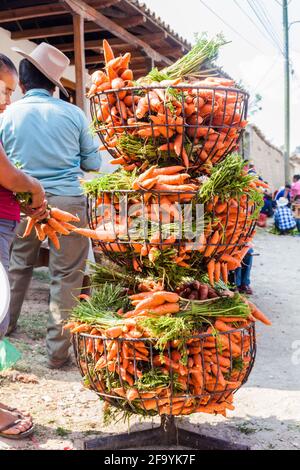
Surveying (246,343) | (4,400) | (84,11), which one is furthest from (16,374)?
(84,11)

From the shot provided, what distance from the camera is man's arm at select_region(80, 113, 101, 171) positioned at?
3.81 m

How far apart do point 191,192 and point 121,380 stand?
0.82m

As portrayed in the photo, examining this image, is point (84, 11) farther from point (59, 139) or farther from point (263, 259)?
point (263, 259)

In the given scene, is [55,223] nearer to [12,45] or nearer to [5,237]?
[5,237]

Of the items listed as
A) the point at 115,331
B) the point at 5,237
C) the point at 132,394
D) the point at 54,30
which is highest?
the point at 54,30

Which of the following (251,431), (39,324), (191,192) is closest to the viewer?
(191,192)

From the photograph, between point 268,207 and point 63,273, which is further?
point 268,207

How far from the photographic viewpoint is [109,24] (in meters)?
7.15

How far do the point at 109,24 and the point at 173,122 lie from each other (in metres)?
5.35

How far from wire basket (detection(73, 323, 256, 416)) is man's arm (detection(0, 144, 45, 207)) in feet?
2.20

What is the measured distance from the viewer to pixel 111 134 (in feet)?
8.17

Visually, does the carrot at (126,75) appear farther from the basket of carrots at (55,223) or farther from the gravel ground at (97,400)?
the gravel ground at (97,400)

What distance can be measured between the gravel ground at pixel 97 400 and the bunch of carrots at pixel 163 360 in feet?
1.73

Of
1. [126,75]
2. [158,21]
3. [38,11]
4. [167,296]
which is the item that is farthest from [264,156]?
[167,296]
